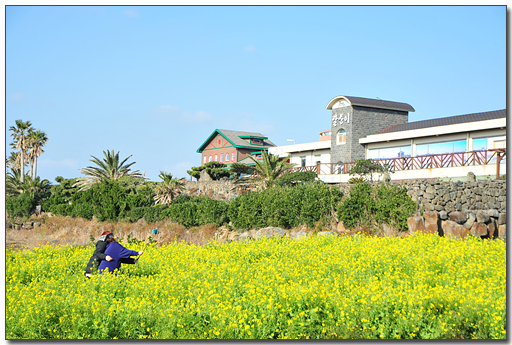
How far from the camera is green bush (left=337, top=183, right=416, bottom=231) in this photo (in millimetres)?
19953

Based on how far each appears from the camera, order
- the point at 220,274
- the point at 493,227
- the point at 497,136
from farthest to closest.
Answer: the point at 497,136 → the point at 493,227 → the point at 220,274

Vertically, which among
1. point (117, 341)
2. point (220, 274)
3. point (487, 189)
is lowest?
point (117, 341)

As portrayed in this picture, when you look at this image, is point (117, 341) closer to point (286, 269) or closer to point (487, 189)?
point (286, 269)

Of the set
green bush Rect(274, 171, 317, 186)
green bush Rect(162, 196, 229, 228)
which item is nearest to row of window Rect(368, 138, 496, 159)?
green bush Rect(274, 171, 317, 186)

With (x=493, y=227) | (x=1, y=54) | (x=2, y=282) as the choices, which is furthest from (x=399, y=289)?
(x=493, y=227)

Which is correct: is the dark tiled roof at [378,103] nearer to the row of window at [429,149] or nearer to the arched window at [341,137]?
the arched window at [341,137]

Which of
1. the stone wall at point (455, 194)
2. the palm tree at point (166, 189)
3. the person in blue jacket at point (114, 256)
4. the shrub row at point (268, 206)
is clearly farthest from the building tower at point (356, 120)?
the person in blue jacket at point (114, 256)

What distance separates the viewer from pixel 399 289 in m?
7.50

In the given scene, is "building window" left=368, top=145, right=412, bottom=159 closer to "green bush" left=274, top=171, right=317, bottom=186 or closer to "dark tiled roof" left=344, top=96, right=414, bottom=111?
"dark tiled roof" left=344, top=96, right=414, bottom=111

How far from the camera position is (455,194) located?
20016 millimetres

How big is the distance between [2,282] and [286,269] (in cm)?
531

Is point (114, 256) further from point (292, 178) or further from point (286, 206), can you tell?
point (292, 178)

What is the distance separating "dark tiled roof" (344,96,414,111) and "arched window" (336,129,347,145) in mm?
2609

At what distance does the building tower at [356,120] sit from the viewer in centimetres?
3556
